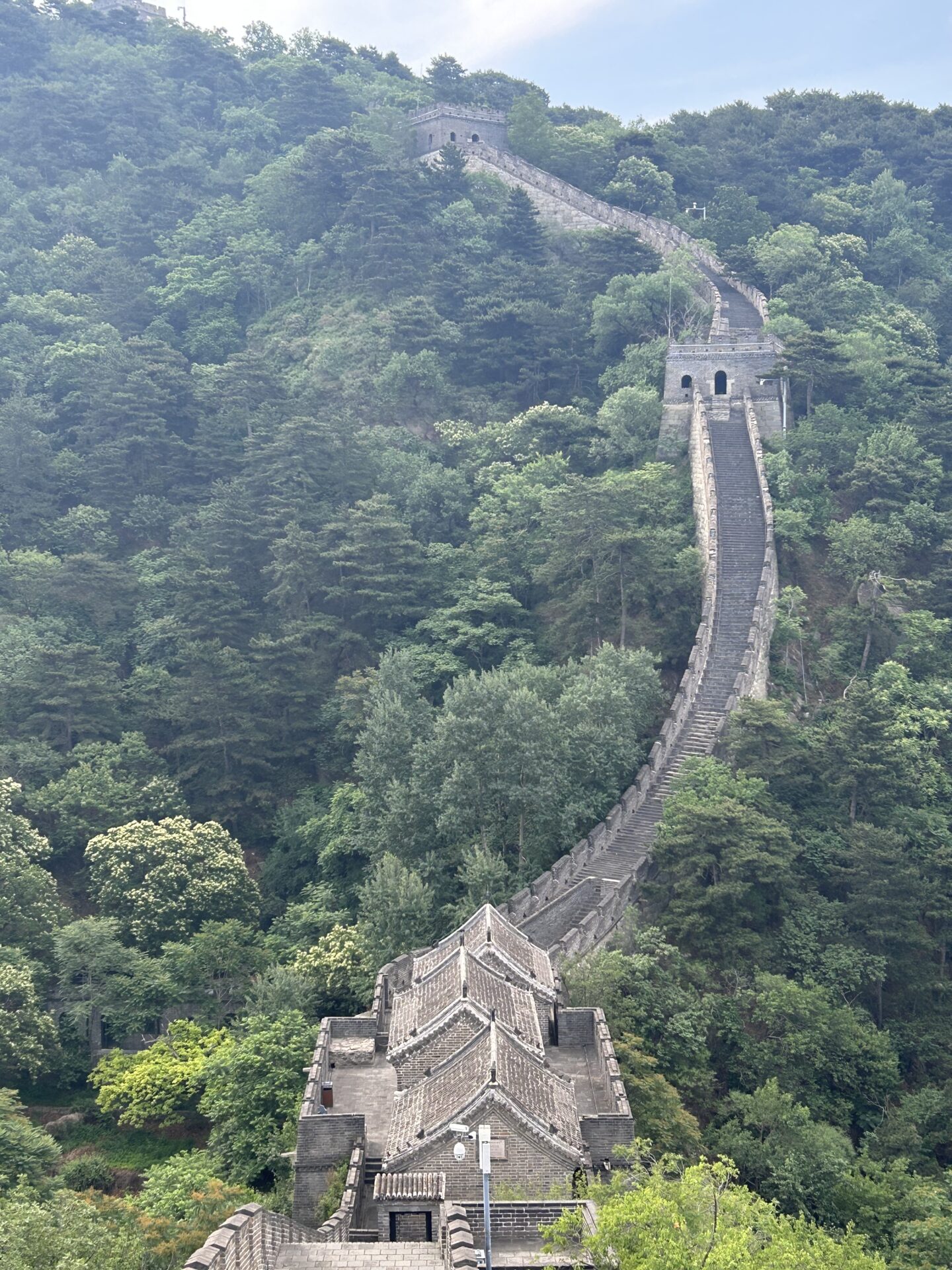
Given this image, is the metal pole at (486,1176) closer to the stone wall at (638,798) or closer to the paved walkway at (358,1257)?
the paved walkway at (358,1257)

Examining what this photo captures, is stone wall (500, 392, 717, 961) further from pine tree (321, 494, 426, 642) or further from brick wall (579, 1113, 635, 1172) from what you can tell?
pine tree (321, 494, 426, 642)

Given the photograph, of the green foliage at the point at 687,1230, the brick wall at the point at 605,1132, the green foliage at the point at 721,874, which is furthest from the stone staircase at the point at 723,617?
the green foliage at the point at 687,1230

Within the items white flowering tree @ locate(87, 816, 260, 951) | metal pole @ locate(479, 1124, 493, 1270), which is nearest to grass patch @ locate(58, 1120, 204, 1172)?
white flowering tree @ locate(87, 816, 260, 951)

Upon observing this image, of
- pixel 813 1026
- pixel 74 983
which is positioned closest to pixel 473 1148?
pixel 813 1026

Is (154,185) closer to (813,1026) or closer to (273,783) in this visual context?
(273,783)

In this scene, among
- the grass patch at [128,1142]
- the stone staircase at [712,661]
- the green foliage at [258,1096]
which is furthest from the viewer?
the stone staircase at [712,661]
